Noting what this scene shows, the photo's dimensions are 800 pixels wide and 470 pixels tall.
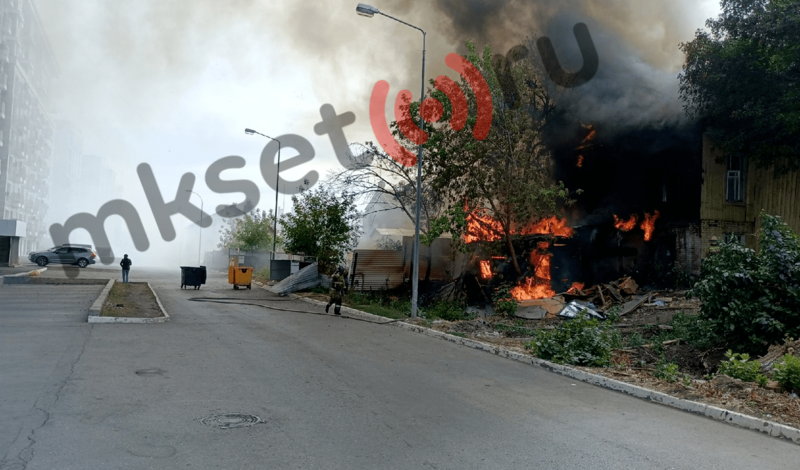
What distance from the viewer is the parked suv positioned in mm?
41250

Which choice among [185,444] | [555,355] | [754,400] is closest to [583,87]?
[555,355]

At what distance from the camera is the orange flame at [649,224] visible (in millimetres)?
23297

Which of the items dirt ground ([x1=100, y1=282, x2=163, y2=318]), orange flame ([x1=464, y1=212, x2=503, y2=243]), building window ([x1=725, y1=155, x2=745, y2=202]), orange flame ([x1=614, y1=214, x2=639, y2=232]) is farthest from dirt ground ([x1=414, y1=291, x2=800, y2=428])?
dirt ground ([x1=100, y1=282, x2=163, y2=318])

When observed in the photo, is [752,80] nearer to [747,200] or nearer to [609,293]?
[747,200]

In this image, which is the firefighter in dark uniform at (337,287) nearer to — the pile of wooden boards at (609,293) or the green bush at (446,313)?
the green bush at (446,313)

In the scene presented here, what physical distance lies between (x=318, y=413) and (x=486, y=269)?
1831cm

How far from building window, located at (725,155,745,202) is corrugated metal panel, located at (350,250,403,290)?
45.6ft

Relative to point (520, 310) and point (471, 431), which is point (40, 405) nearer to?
point (471, 431)

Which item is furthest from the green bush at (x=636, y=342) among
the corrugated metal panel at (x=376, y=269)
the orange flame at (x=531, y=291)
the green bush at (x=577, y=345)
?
the corrugated metal panel at (x=376, y=269)

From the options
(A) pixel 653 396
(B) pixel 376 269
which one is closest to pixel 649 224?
(B) pixel 376 269

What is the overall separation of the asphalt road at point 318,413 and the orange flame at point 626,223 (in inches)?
613

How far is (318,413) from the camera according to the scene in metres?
6.12

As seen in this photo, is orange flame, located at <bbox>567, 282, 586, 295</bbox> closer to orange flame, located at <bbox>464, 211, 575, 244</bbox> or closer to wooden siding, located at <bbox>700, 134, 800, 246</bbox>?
orange flame, located at <bbox>464, 211, 575, 244</bbox>

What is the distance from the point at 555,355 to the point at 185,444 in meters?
7.16
